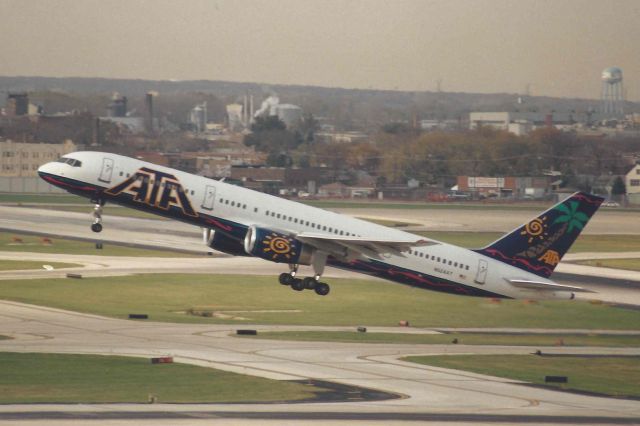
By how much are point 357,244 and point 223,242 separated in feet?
24.6

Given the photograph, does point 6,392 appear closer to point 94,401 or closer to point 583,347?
point 94,401

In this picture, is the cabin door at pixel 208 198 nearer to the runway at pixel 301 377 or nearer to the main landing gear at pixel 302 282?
the main landing gear at pixel 302 282

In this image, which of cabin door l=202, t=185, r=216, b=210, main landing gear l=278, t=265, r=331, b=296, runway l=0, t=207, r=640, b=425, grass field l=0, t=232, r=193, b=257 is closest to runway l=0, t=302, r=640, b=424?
runway l=0, t=207, r=640, b=425

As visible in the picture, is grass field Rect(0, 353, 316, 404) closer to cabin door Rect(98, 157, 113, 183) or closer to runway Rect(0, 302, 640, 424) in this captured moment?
runway Rect(0, 302, 640, 424)

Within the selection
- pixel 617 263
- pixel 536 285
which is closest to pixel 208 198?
pixel 536 285

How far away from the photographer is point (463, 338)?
78.6m

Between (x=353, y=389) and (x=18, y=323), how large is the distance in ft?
92.4

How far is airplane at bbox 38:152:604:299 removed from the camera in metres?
66.1

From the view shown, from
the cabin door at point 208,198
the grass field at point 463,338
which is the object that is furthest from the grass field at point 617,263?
the cabin door at point 208,198

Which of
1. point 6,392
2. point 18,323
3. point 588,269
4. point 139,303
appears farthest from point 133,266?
point 6,392

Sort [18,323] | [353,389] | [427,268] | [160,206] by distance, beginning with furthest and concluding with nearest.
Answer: [18,323], [427,268], [160,206], [353,389]

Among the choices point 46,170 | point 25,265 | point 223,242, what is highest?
point 46,170

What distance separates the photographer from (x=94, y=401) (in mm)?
53844

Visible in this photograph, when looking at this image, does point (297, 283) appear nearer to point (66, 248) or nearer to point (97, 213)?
point (97, 213)
